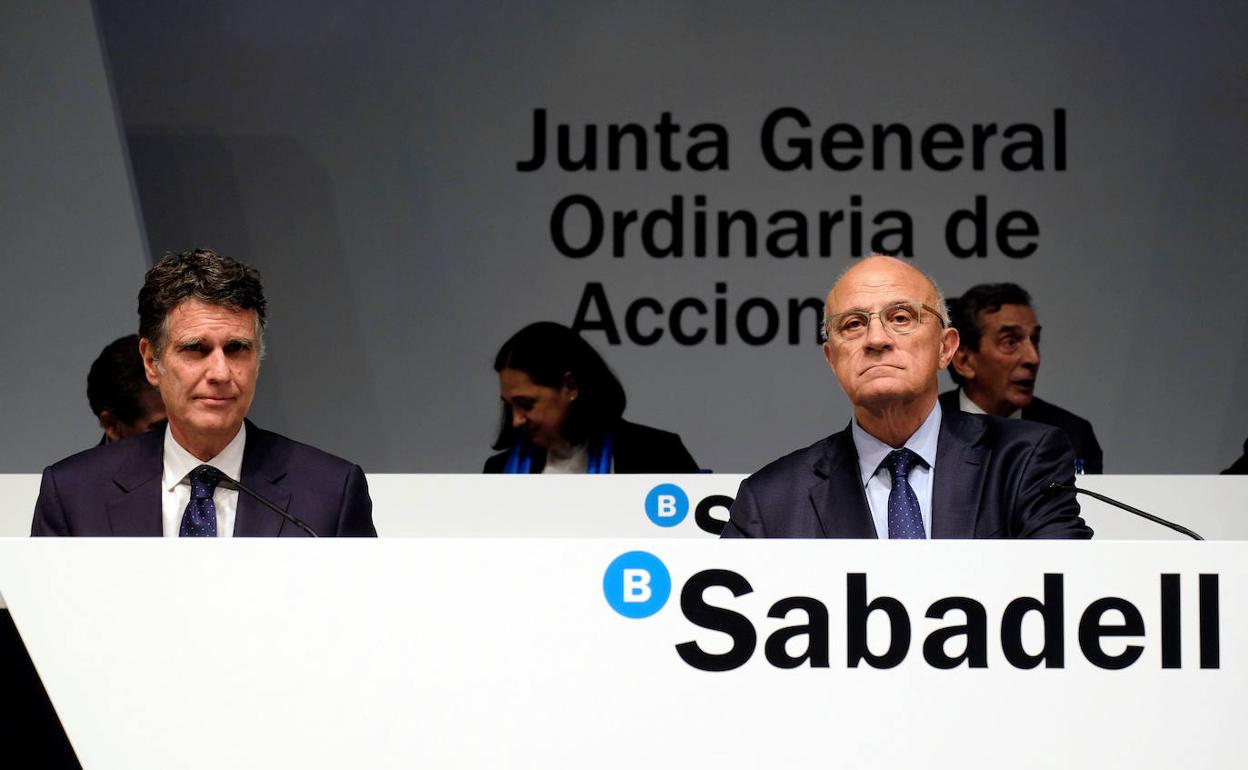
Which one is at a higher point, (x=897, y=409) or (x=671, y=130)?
(x=671, y=130)

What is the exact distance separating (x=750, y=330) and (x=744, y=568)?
3920 mm

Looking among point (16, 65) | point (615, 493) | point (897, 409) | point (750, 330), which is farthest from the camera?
point (750, 330)

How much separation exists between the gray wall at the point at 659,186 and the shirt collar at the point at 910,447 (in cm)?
309

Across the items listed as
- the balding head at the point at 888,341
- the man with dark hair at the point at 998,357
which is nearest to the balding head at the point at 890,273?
the balding head at the point at 888,341

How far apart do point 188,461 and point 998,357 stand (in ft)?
9.05

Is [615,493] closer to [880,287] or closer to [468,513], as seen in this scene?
[468,513]

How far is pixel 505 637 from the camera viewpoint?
5.08ft

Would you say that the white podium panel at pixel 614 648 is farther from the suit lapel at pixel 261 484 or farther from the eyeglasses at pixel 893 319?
the eyeglasses at pixel 893 319

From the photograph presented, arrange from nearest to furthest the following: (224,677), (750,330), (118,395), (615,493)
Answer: (224,677) < (615,493) < (118,395) < (750,330)

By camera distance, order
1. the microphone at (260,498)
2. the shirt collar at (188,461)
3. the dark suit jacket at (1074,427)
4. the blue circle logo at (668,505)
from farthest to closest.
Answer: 1. the dark suit jacket at (1074,427)
2. the blue circle logo at (668,505)
3. the shirt collar at (188,461)
4. the microphone at (260,498)

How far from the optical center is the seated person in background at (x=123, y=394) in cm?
392

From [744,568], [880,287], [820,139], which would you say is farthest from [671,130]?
[744,568]

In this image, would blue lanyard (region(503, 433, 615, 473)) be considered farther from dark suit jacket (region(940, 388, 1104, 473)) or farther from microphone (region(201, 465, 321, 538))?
microphone (region(201, 465, 321, 538))

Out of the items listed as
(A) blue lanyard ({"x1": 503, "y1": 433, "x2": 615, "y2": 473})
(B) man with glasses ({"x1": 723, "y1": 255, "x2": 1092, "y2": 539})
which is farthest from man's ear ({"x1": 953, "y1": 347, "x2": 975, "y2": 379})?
(B) man with glasses ({"x1": 723, "y1": 255, "x2": 1092, "y2": 539})
